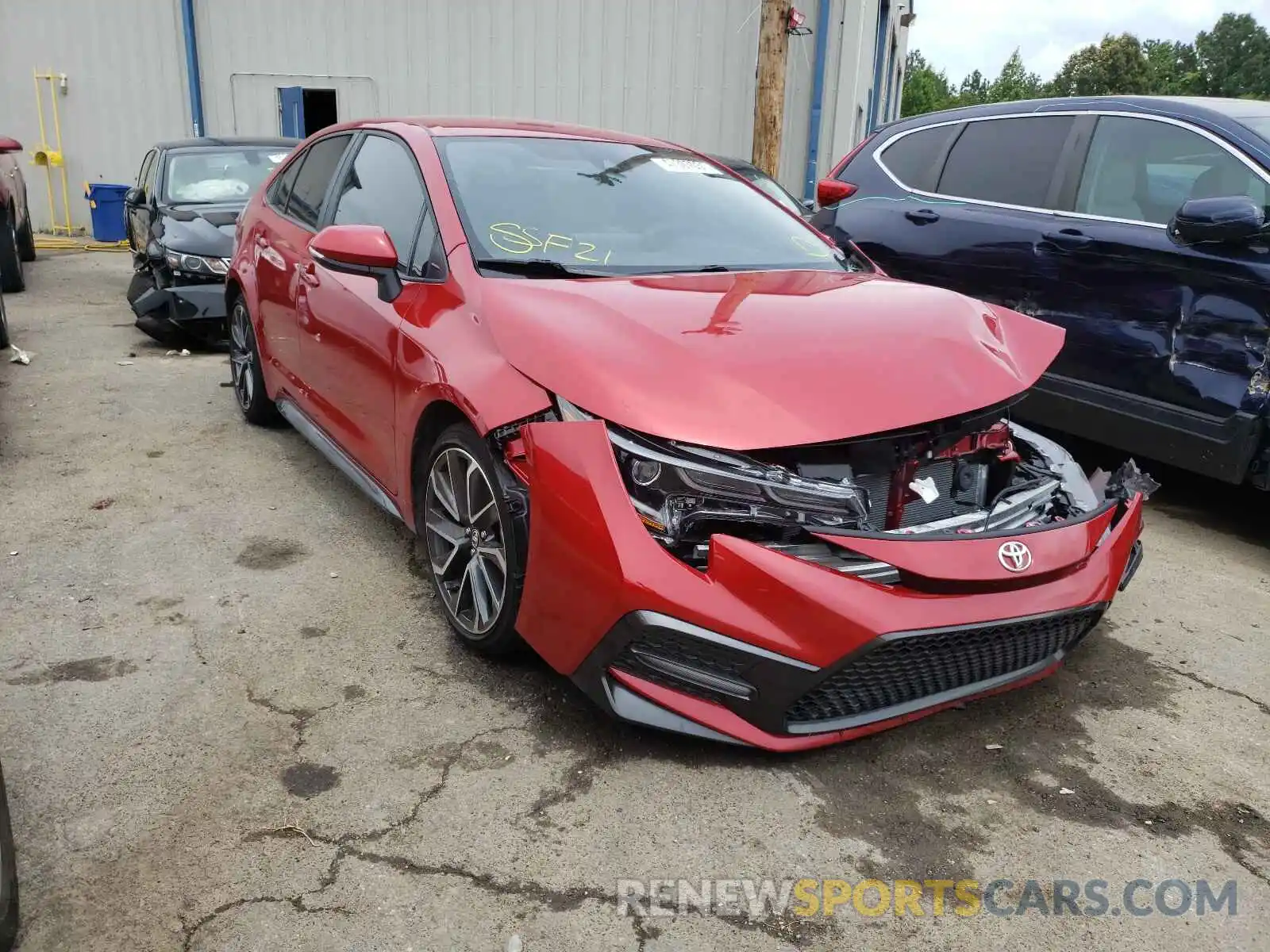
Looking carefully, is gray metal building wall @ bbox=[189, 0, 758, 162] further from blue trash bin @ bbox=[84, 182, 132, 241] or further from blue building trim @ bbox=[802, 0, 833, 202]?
blue trash bin @ bbox=[84, 182, 132, 241]

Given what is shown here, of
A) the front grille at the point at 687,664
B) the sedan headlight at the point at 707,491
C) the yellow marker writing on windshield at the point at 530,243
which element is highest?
the yellow marker writing on windshield at the point at 530,243

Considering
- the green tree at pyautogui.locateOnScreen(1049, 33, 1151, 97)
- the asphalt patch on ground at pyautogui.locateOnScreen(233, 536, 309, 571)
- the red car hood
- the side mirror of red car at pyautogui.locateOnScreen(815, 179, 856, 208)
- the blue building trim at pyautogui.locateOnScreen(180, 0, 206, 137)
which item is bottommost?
the asphalt patch on ground at pyautogui.locateOnScreen(233, 536, 309, 571)

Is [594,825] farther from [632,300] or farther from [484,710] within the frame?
[632,300]

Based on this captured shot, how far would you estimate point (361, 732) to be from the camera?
271 cm

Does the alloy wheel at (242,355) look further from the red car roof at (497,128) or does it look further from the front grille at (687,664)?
the front grille at (687,664)

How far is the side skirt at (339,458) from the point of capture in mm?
3590

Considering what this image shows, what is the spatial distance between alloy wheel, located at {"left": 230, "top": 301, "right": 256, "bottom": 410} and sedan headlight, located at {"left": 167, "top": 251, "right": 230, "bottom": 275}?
6.16 ft

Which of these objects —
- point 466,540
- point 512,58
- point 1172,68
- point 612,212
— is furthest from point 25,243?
point 1172,68

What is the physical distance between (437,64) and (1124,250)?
11.8 m

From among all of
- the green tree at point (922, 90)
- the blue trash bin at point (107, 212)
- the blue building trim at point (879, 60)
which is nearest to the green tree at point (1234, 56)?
the green tree at point (922, 90)

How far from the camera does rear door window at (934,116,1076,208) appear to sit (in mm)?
4805

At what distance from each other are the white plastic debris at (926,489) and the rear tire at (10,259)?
31.6ft

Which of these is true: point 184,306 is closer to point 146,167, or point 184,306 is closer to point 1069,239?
point 146,167

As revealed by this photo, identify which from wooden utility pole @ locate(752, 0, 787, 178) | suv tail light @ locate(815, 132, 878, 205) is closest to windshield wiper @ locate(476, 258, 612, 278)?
suv tail light @ locate(815, 132, 878, 205)
